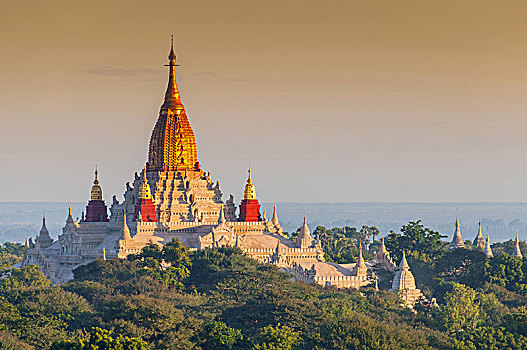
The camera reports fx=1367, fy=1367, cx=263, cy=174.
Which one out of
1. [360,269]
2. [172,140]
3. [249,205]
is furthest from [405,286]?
[172,140]

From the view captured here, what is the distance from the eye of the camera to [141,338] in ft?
232

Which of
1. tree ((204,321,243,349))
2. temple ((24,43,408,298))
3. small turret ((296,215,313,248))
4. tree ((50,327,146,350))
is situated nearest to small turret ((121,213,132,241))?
temple ((24,43,408,298))

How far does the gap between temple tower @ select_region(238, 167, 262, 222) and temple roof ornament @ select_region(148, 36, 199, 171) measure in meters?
5.07

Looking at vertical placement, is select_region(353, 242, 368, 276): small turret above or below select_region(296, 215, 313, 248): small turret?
below

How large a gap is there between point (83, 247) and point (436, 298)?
2899 cm

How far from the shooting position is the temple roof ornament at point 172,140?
117 m

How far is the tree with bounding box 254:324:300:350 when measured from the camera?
68981 mm

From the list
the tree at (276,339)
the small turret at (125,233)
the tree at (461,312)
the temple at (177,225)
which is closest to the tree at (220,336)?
the tree at (276,339)

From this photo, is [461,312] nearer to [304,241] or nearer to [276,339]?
[304,241]

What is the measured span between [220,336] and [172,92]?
50.0 m

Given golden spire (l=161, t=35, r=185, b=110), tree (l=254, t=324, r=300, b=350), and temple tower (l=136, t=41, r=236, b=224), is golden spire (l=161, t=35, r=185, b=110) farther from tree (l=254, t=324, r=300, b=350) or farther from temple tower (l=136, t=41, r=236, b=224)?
tree (l=254, t=324, r=300, b=350)

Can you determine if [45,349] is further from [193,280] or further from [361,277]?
[361,277]

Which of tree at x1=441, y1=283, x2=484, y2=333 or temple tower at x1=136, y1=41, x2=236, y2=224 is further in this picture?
temple tower at x1=136, y1=41, x2=236, y2=224

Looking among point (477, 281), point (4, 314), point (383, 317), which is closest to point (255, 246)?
point (477, 281)
